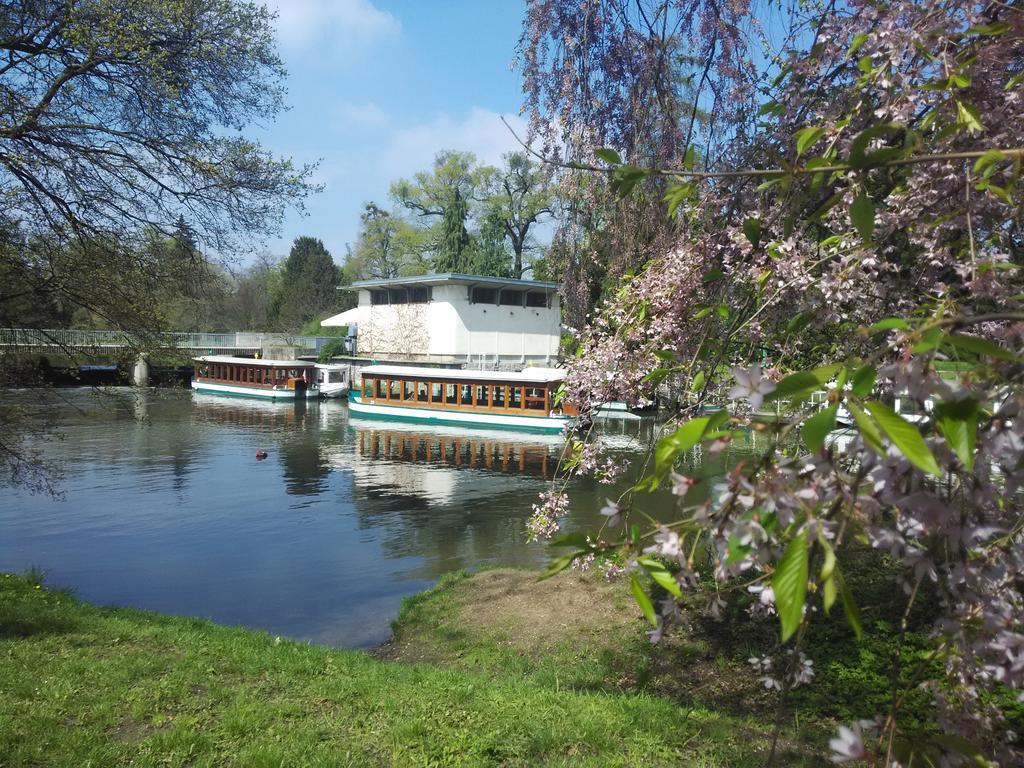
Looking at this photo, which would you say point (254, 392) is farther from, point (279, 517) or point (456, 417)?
point (279, 517)

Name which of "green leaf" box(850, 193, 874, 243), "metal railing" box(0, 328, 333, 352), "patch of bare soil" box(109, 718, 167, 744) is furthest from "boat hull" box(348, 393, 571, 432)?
"green leaf" box(850, 193, 874, 243)

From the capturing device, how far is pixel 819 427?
3.76 feet

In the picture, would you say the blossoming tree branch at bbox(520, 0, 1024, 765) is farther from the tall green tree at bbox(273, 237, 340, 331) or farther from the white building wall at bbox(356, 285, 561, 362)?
the tall green tree at bbox(273, 237, 340, 331)

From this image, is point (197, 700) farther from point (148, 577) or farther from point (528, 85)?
point (148, 577)

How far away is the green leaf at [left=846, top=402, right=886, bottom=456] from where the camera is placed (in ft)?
3.49

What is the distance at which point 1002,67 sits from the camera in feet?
12.4

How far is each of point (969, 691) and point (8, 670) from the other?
5815mm

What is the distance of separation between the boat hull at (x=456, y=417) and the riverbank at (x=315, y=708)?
736 inches

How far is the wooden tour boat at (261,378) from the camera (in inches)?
1474

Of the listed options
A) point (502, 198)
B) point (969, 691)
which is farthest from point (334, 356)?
point (969, 691)

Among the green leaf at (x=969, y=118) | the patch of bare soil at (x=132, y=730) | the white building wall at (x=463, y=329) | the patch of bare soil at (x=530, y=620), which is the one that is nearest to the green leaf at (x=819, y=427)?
the green leaf at (x=969, y=118)

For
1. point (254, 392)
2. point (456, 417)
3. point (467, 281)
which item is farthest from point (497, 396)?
point (254, 392)

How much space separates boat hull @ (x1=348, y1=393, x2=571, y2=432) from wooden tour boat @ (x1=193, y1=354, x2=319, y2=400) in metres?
5.59

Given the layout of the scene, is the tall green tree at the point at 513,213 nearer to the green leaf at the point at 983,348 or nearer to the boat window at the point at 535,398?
the boat window at the point at 535,398
